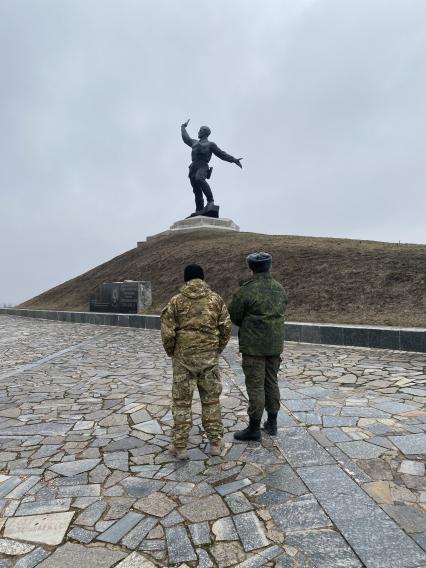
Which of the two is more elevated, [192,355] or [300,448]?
[192,355]

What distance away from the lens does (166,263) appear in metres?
20.3

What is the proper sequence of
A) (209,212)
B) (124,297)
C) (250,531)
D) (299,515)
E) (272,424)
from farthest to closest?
1. (209,212)
2. (124,297)
3. (272,424)
4. (299,515)
5. (250,531)

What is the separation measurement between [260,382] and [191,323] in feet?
3.15

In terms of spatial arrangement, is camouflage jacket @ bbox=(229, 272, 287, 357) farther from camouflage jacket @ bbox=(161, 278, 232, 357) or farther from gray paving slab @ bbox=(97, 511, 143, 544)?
gray paving slab @ bbox=(97, 511, 143, 544)

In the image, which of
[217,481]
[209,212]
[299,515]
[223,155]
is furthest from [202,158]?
→ [299,515]

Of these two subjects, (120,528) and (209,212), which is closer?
(120,528)

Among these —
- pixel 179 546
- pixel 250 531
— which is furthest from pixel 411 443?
pixel 179 546

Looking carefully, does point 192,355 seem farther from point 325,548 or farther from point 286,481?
point 325,548

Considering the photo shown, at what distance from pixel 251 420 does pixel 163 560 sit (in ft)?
6.07

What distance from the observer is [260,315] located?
3971 mm

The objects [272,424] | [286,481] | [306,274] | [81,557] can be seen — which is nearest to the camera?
[81,557]

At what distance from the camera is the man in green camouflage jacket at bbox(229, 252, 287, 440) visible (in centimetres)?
393

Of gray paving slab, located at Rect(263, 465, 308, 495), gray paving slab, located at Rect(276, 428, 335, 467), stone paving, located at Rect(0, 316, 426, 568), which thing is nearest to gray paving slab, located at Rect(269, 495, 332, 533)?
stone paving, located at Rect(0, 316, 426, 568)

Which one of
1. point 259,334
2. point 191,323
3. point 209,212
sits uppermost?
point 209,212
